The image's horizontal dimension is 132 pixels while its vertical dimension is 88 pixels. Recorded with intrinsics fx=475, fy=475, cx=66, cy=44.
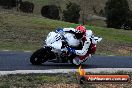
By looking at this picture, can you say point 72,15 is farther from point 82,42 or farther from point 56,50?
point 56,50

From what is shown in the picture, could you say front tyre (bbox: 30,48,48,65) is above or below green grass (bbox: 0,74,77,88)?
below

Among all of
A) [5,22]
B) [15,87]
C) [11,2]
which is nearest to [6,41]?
[5,22]

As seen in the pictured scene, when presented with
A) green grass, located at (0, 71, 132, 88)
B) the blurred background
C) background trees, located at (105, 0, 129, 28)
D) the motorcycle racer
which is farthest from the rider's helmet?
background trees, located at (105, 0, 129, 28)

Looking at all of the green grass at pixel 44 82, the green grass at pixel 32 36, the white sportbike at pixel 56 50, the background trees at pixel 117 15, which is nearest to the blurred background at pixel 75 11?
the background trees at pixel 117 15

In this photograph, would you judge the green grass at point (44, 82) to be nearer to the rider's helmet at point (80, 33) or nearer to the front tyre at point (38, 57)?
the front tyre at point (38, 57)

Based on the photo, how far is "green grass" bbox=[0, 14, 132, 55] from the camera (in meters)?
28.7

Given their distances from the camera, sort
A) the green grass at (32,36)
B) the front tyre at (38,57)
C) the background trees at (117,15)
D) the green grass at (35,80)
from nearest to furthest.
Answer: the green grass at (35,80)
the front tyre at (38,57)
the green grass at (32,36)
the background trees at (117,15)

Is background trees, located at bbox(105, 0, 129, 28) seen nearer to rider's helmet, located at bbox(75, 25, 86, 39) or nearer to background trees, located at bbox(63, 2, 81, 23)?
background trees, located at bbox(63, 2, 81, 23)

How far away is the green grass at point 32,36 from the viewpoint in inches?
1131

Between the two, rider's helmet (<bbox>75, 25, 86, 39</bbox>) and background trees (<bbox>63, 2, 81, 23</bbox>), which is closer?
rider's helmet (<bbox>75, 25, 86, 39</bbox>)

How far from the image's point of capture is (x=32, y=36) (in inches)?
1296

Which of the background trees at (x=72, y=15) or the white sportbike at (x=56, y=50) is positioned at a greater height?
the white sportbike at (x=56, y=50)

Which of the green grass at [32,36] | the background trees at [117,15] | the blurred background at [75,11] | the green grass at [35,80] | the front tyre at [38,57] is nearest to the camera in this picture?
the green grass at [35,80]

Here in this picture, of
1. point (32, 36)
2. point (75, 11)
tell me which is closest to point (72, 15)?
point (75, 11)
